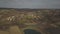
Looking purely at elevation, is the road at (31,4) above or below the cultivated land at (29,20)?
above

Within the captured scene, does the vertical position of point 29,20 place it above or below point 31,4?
below

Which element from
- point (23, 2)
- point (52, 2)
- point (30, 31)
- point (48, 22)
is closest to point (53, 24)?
point (48, 22)

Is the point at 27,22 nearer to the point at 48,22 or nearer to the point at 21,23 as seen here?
the point at 21,23

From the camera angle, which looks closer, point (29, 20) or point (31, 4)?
point (29, 20)

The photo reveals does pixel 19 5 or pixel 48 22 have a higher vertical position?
pixel 19 5

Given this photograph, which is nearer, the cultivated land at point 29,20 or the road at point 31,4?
the cultivated land at point 29,20

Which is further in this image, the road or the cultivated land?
the road

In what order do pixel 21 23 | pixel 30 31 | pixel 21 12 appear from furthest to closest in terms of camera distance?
1. pixel 21 12
2. pixel 21 23
3. pixel 30 31

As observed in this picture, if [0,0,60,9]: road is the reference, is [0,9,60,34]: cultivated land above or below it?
below

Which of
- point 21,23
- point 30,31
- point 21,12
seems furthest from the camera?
point 21,12

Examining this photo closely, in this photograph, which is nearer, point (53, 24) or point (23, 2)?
point (53, 24)
